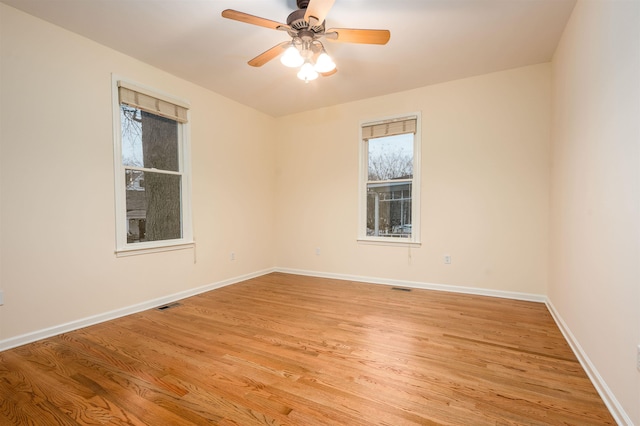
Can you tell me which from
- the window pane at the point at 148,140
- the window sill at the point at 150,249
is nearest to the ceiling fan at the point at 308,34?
the window pane at the point at 148,140

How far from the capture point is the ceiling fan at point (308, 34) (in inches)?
79.1

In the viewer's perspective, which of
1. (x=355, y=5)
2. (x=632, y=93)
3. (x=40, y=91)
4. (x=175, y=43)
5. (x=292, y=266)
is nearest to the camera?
(x=632, y=93)

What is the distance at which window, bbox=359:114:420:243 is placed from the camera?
4.14 m

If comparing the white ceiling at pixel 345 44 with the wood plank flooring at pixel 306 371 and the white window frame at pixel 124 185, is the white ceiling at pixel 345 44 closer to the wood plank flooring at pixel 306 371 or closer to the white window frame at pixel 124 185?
the white window frame at pixel 124 185

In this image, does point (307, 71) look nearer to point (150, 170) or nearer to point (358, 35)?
point (358, 35)

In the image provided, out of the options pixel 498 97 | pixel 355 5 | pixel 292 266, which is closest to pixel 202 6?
pixel 355 5

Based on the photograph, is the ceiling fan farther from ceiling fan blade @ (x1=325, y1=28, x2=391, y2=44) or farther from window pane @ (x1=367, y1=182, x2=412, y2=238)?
window pane @ (x1=367, y1=182, x2=412, y2=238)

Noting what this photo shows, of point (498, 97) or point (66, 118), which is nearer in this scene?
point (66, 118)

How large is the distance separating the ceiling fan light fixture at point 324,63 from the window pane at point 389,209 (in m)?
2.19

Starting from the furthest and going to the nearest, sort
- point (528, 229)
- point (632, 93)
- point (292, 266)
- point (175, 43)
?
1. point (292, 266)
2. point (528, 229)
3. point (175, 43)
4. point (632, 93)

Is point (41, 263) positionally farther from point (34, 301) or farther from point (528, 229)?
point (528, 229)

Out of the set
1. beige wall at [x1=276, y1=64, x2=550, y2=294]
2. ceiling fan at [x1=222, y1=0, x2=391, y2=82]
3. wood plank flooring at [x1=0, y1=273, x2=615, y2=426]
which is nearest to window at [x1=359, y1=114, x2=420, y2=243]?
beige wall at [x1=276, y1=64, x2=550, y2=294]

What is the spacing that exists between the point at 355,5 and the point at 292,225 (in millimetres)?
3473

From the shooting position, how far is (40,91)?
2.53 metres
